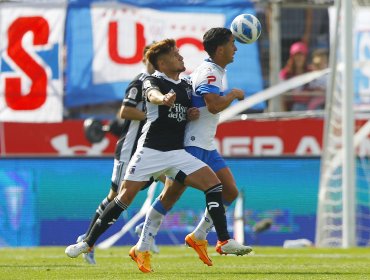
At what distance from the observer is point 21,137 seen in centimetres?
1764

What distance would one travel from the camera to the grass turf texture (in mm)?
9148

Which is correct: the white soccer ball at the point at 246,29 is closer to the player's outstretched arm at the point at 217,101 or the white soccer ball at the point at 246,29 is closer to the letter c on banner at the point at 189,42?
the player's outstretched arm at the point at 217,101

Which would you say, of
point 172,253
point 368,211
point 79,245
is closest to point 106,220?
point 79,245

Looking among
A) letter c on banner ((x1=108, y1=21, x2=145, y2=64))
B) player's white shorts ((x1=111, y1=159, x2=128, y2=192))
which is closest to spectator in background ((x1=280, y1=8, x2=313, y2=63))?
letter c on banner ((x1=108, y1=21, x2=145, y2=64))

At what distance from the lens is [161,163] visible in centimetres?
962

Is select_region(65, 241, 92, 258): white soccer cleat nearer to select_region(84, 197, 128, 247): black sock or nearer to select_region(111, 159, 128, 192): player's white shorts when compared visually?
select_region(84, 197, 128, 247): black sock

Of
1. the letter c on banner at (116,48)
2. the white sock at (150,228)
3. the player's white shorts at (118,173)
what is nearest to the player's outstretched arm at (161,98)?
the white sock at (150,228)

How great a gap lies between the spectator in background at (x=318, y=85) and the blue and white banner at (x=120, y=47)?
0.94m

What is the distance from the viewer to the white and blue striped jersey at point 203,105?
991 cm

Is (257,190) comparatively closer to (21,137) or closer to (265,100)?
(265,100)

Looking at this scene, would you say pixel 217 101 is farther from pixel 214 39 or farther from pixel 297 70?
pixel 297 70

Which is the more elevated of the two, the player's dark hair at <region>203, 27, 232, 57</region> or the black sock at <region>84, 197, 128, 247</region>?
A: the player's dark hair at <region>203, 27, 232, 57</region>

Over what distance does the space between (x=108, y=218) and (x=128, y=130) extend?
83.3 inches

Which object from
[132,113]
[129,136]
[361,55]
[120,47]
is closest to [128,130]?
[129,136]
